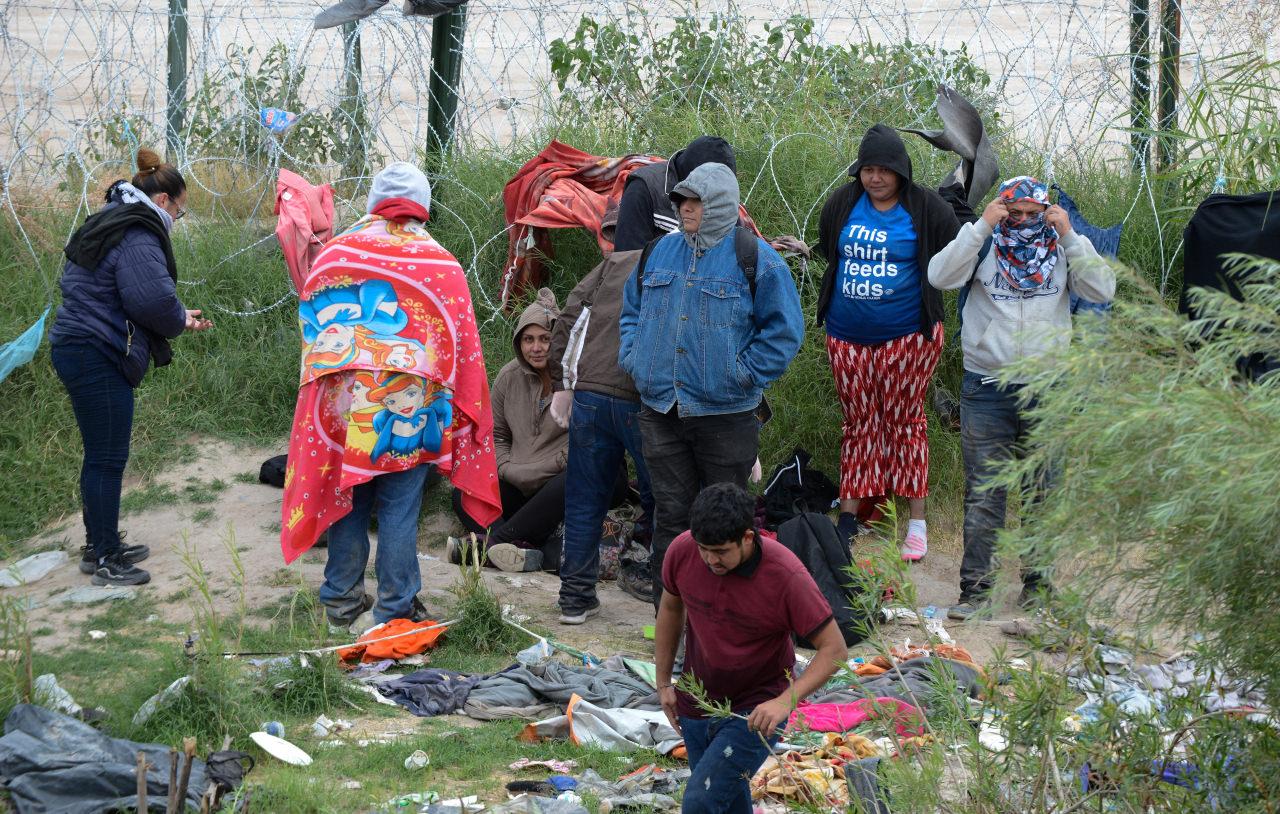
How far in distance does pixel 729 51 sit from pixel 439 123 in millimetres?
1813

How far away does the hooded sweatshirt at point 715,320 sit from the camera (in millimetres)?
5141

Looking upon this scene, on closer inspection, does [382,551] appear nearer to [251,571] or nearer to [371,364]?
[371,364]

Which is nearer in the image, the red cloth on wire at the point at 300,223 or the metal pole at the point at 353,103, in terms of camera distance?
the red cloth on wire at the point at 300,223

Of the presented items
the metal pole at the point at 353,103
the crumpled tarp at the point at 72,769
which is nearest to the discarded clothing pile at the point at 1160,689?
the crumpled tarp at the point at 72,769

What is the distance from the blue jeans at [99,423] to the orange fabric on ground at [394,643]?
1.47m

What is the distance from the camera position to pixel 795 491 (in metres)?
6.54

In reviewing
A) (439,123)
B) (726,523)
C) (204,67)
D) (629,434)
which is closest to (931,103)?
(439,123)

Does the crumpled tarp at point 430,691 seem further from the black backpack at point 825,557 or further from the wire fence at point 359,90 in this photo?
the wire fence at point 359,90

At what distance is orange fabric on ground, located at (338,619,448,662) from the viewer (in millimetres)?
5242

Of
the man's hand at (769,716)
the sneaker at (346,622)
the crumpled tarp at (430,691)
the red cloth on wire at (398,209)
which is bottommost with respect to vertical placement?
the crumpled tarp at (430,691)

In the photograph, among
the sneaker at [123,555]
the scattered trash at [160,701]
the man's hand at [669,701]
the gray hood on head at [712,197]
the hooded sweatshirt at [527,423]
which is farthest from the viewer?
the hooded sweatshirt at [527,423]

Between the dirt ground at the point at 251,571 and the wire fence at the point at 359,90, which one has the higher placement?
the wire fence at the point at 359,90

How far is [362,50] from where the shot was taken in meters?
8.44

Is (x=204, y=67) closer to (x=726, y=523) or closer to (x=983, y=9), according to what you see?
(x=983, y=9)
